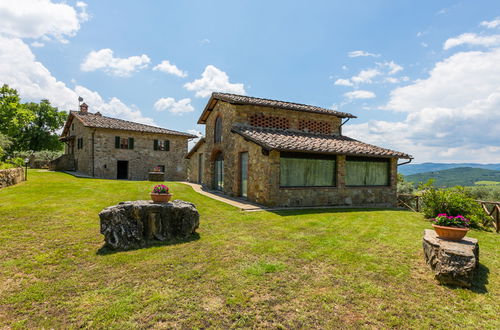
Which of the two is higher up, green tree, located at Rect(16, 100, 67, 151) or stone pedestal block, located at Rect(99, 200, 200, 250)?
green tree, located at Rect(16, 100, 67, 151)

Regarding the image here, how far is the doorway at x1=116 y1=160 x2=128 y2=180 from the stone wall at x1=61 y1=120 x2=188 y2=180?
53 centimetres

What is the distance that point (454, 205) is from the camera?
10.4m

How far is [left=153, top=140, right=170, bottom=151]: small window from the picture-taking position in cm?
2742

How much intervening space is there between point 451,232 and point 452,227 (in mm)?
116

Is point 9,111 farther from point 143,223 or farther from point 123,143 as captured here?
point 143,223

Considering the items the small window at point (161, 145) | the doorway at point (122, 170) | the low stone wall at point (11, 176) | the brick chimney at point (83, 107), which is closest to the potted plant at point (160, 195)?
the low stone wall at point (11, 176)

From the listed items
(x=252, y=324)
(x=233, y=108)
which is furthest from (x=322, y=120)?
(x=252, y=324)

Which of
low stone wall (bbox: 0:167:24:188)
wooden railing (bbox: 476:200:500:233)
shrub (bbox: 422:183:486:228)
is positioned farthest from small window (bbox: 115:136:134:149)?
wooden railing (bbox: 476:200:500:233)

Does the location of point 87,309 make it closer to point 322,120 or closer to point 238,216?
point 238,216

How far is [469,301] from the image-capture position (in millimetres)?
4309

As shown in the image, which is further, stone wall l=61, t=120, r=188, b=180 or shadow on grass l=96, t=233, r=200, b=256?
stone wall l=61, t=120, r=188, b=180

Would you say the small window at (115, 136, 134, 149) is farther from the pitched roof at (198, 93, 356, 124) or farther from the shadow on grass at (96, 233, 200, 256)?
the shadow on grass at (96, 233, 200, 256)

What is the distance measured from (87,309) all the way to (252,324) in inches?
99.9

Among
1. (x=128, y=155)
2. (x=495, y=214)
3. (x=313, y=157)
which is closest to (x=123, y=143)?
(x=128, y=155)
